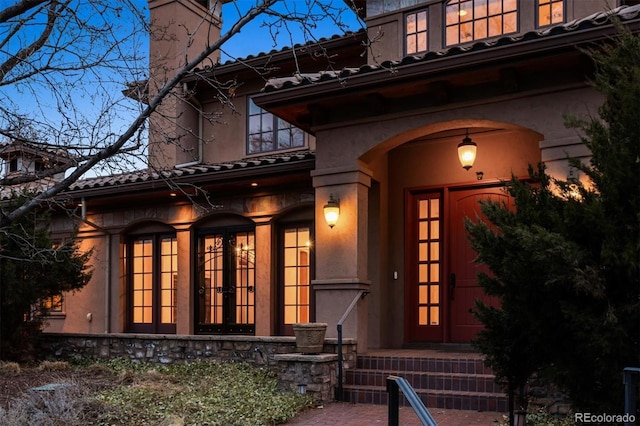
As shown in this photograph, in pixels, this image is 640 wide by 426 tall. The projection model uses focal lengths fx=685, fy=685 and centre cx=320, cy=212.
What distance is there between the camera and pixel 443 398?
328 inches

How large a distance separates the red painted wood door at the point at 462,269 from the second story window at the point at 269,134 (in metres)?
4.06

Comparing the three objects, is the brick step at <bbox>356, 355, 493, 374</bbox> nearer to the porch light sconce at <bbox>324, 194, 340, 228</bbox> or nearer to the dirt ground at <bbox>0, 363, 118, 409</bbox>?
the porch light sconce at <bbox>324, 194, 340, 228</bbox>

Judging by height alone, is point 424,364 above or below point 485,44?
below

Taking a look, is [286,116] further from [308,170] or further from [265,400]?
[265,400]

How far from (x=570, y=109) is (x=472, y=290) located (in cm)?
325

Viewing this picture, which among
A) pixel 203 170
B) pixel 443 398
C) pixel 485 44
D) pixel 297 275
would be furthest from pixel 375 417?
pixel 203 170

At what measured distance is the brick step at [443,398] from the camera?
8.03m

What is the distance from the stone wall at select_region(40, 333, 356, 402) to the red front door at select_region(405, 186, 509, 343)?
1.75m

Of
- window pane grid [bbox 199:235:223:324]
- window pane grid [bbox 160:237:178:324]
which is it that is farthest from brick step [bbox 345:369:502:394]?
window pane grid [bbox 160:237:178:324]

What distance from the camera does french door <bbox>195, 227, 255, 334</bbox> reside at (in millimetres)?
12955

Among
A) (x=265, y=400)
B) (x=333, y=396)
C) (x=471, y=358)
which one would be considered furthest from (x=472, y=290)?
(x=265, y=400)

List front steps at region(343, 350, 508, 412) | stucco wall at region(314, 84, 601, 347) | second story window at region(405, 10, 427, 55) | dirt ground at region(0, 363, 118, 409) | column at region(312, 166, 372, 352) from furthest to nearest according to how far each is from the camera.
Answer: second story window at region(405, 10, 427, 55)
column at region(312, 166, 372, 352)
dirt ground at region(0, 363, 118, 409)
stucco wall at region(314, 84, 601, 347)
front steps at region(343, 350, 508, 412)

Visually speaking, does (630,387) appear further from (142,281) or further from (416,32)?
(142,281)

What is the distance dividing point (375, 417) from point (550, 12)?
261 inches
